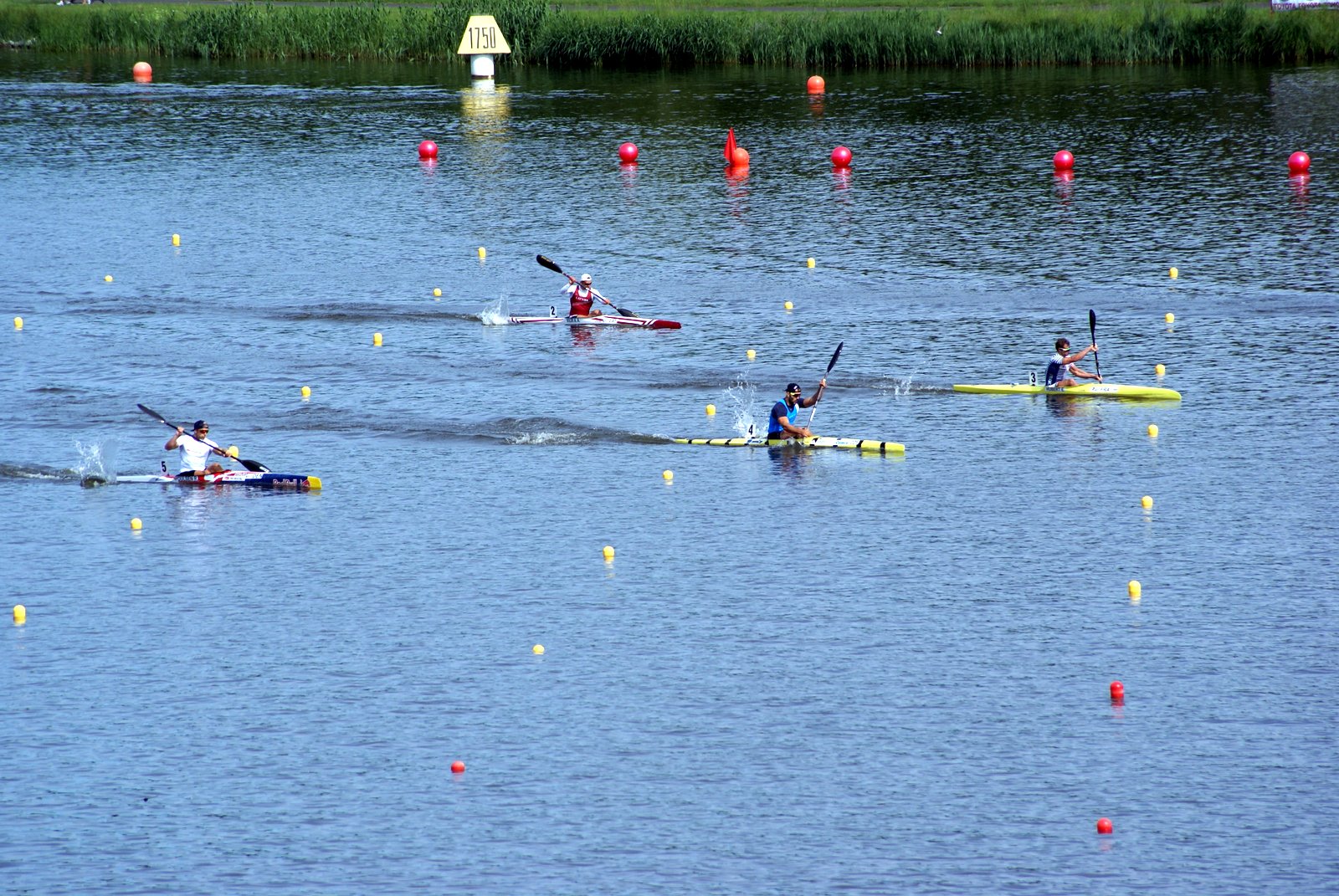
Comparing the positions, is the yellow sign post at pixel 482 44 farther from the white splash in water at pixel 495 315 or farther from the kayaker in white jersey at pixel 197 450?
the kayaker in white jersey at pixel 197 450

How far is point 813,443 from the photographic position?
103ft

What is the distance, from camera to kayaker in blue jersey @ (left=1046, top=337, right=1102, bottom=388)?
111 ft

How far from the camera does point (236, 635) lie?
935 inches

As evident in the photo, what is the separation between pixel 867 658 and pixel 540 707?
178 inches

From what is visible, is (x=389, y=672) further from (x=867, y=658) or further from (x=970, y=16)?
(x=970, y=16)

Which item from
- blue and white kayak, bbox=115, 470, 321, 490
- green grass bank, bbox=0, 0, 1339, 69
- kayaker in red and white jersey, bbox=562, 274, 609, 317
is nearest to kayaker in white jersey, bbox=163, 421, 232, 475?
blue and white kayak, bbox=115, 470, 321, 490

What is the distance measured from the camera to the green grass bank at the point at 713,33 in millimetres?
71000

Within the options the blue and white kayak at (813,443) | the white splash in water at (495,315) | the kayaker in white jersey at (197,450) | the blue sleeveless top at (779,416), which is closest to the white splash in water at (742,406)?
the blue and white kayak at (813,443)

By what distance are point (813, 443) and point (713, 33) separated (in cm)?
4752

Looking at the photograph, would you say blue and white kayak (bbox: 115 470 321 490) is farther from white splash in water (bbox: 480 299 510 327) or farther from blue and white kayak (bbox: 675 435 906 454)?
white splash in water (bbox: 480 299 510 327)

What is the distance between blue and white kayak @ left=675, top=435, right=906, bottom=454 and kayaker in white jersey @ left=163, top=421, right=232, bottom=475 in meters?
8.45

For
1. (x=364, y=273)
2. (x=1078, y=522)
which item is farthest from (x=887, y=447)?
(x=364, y=273)

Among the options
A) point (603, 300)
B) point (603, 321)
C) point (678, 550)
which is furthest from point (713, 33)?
point (678, 550)

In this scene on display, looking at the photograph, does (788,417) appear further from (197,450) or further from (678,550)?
(197,450)
